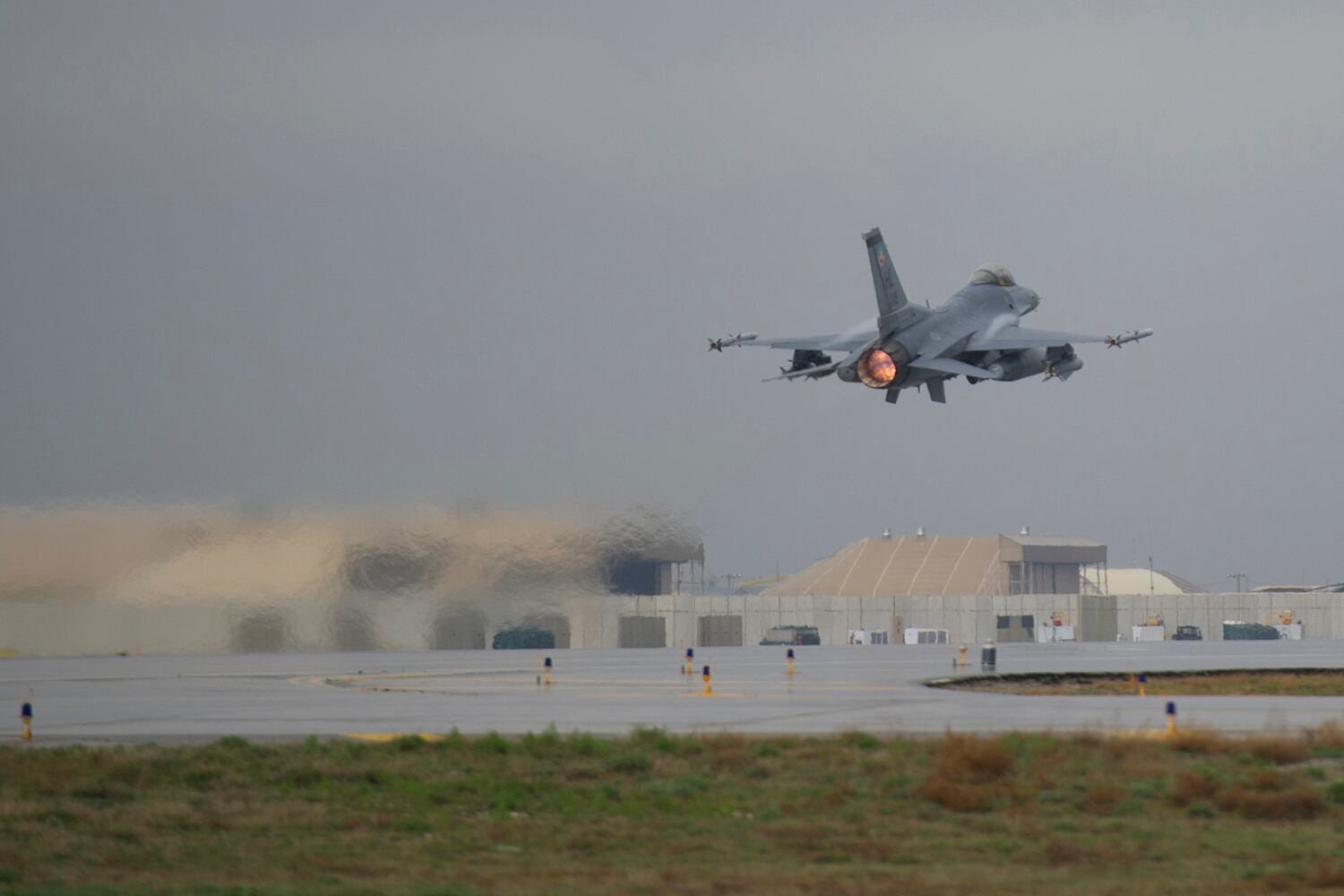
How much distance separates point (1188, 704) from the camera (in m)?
37.7

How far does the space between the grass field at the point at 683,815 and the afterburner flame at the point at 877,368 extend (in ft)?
106

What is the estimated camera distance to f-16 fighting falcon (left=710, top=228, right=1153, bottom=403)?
59719 mm

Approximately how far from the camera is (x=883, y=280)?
6012 cm

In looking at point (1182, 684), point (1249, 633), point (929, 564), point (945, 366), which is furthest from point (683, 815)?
point (929, 564)

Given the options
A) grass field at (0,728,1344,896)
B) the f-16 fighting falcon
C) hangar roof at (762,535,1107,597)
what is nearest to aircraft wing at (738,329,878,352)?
the f-16 fighting falcon

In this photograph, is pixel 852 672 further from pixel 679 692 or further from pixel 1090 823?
pixel 1090 823

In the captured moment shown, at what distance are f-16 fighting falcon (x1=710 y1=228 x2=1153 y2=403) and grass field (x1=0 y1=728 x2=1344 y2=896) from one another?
3265cm

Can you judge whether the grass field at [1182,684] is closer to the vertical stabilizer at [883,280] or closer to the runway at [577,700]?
the runway at [577,700]

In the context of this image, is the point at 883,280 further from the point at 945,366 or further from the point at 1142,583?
the point at 1142,583

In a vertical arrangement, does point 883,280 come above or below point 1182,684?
above

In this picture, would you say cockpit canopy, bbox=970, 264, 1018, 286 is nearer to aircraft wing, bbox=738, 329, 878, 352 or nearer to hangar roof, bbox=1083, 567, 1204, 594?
aircraft wing, bbox=738, 329, 878, 352

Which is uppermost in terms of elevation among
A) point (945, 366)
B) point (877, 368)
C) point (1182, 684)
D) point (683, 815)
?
point (945, 366)

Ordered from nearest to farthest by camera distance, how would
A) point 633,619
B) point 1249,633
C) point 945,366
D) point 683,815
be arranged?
point 683,815
point 945,366
point 633,619
point 1249,633

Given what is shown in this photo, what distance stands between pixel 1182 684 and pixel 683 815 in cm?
3050
